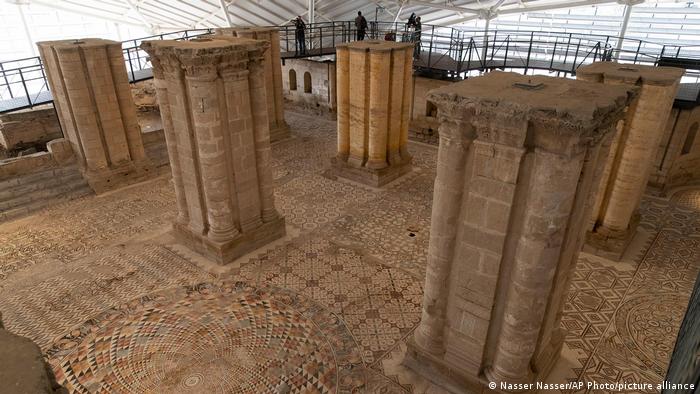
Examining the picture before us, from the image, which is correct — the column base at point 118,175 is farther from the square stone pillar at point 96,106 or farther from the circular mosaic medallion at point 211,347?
the circular mosaic medallion at point 211,347

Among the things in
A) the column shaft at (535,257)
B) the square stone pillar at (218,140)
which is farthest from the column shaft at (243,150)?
the column shaft at (535,257)

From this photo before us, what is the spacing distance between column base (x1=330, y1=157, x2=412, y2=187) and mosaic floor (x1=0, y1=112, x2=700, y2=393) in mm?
875

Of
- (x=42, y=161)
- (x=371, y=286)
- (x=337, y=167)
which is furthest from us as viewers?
(x=337, y=167)

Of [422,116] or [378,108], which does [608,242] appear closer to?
[378,108]

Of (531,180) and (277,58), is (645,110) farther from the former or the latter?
(277,58)

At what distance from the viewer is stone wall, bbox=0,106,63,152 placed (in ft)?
34.9

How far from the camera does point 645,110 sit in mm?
6191

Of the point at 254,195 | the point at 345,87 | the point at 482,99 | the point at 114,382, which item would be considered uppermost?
the point at 482,99

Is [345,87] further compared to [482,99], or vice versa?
[345,87]

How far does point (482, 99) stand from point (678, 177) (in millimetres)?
8488

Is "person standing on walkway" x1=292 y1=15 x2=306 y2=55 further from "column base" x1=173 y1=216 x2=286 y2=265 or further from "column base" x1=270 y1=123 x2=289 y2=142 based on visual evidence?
"column base" x1=173 y1=216 x2=286 y2=265

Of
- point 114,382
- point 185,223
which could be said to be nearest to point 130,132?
point 185,223

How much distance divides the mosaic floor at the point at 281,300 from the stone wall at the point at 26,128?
3.88m

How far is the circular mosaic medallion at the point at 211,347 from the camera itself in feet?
15.2
